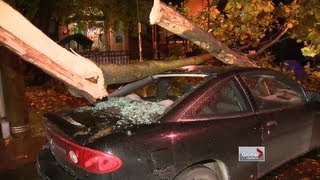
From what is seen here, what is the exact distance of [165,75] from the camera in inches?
199

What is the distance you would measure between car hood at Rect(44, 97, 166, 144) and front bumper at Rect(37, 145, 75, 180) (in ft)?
1.11

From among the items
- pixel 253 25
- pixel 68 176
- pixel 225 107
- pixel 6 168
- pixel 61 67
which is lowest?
pixel 6 168

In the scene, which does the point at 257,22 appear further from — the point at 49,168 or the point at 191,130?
the point at 49,168

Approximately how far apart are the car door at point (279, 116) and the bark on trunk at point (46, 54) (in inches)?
70.6

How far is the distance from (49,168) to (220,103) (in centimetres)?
187

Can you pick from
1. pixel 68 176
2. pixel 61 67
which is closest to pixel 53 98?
pixel 61 67

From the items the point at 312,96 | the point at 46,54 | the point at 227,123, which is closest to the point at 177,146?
the point at 227,123

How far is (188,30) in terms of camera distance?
244 inches

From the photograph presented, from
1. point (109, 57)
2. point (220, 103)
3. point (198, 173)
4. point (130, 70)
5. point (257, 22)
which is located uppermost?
point (257, 22)

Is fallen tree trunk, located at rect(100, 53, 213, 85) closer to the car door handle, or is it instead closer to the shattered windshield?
the shattered windshield

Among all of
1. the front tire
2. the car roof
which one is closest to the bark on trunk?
the car roof

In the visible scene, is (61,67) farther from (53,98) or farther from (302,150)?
(53,98)

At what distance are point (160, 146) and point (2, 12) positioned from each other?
7.63 ft

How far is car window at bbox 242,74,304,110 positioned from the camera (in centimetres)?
458
